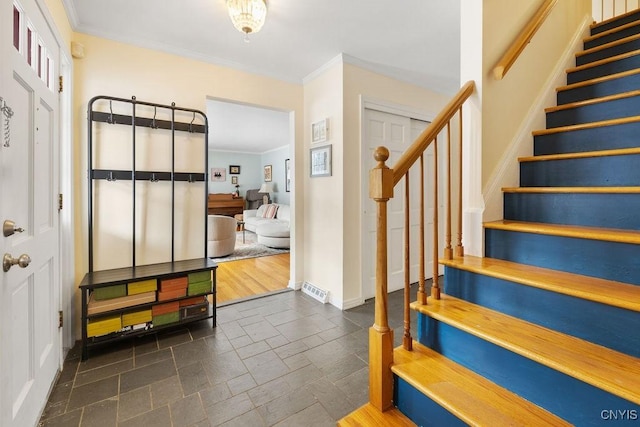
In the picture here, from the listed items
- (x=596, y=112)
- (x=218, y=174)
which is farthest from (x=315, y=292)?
(x=218, y=174)

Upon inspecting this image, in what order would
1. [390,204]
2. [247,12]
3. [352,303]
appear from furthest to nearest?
[390,204]
[352,303]
[247,12]

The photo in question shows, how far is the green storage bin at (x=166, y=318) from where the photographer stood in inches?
89.7

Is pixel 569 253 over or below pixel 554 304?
over

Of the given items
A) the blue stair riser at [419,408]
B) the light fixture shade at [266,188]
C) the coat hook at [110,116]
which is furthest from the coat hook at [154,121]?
the light fixture shade at [266,188]

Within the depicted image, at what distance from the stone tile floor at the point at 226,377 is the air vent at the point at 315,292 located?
38 centimetres

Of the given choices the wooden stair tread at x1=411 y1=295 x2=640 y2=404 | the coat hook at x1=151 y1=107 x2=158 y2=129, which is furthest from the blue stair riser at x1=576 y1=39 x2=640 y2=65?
the coat hook at x1=151 y1=107 x2=158 y2=129

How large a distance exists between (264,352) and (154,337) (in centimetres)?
99

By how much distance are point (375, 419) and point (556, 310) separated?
33.0 inches

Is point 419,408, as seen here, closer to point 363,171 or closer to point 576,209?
point 576,209

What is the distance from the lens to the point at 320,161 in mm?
3143

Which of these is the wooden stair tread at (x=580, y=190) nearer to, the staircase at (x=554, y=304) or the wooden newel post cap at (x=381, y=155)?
the staircase at (x=554, y=304)

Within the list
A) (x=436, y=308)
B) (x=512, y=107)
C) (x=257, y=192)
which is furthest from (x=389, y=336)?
(x=257, y=192)

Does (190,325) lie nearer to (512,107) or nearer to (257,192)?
(512,107)

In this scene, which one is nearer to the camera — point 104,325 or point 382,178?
point 382,178
